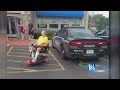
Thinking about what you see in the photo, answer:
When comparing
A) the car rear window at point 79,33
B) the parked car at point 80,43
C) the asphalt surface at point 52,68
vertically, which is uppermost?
the car rear window at point 79,33

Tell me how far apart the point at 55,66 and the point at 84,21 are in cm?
108

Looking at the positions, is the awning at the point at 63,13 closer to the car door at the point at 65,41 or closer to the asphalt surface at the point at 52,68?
the car door at the point at 65,41

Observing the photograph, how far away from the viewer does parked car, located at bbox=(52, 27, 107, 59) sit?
249 inches

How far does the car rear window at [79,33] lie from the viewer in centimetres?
634

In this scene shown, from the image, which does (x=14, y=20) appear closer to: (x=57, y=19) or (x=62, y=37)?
(x=57, y=19)

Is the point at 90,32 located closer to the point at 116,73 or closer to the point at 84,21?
the point at 84,21

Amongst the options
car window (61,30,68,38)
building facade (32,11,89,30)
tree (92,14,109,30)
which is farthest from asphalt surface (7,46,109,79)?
tree (92,14,109,30)

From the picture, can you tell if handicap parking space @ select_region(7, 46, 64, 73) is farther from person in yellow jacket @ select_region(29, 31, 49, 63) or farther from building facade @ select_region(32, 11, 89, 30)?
building facade @ select_region(32, 11, 89, 30)

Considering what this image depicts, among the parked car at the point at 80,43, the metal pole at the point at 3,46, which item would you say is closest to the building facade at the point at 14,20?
the metal pole at the point at 3,46

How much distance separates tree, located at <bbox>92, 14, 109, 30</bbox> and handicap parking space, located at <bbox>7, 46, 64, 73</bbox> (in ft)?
3.61

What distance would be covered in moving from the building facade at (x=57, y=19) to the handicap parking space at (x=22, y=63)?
57cm

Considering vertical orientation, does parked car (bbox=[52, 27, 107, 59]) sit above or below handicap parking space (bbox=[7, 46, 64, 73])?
above
